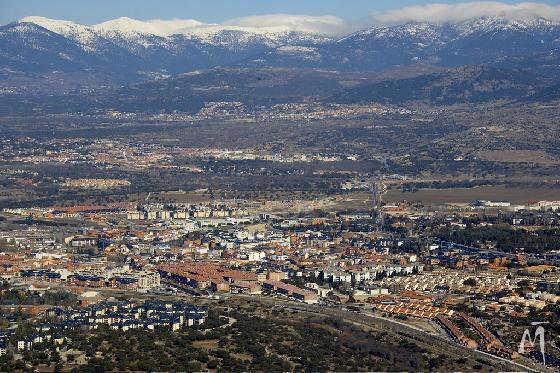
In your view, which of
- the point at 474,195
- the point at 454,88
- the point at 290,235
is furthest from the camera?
the point at 454,88

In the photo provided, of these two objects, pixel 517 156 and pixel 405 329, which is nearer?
pixel 405 329

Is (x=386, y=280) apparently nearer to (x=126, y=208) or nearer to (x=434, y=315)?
(x=434, y=315)

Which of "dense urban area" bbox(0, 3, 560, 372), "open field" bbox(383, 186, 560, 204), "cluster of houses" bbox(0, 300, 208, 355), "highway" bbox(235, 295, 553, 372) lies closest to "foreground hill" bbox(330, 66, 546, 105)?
"dense urban area" bbox(0, 3, 560, 372)

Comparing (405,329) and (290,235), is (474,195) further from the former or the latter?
(405,329)

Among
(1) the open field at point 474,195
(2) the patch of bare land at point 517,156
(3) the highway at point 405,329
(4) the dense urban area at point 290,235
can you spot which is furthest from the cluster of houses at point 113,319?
(2) the patch of bare land at point 517,156

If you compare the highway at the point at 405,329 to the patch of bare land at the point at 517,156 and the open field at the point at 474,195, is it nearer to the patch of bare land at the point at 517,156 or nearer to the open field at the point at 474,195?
the open field at the point at 474,195

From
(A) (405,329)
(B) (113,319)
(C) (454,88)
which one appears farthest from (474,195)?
(C) (454,88)

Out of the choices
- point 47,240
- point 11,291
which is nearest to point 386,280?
point 11,291

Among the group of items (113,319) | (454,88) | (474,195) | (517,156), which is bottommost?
(474,195)
